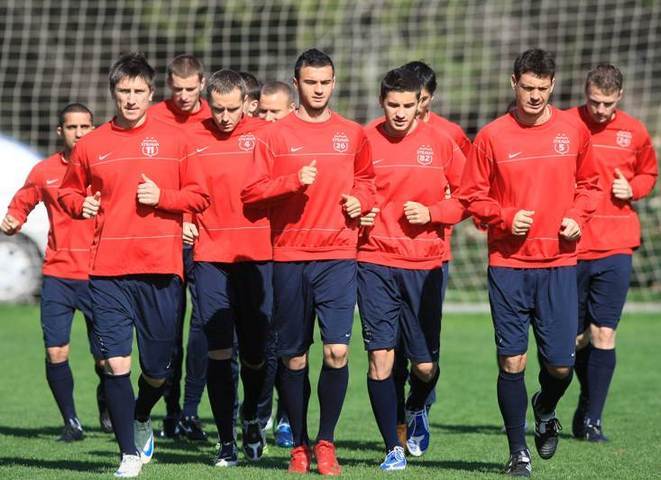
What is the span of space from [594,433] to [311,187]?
2980 mm

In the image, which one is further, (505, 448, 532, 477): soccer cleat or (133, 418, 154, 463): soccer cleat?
(133, 418, 154, 463): soccer cleat

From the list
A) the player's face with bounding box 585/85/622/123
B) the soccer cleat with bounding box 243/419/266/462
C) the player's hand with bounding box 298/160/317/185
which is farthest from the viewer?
the player's face with bounding box 585/85/622/123

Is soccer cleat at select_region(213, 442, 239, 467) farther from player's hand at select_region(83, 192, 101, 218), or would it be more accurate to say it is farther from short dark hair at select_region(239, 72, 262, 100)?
short dark hair at select_region(239, 72, 262, 100)

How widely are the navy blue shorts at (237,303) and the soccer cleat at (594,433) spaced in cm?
240

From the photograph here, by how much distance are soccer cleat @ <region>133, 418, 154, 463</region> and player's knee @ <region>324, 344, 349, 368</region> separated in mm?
1252

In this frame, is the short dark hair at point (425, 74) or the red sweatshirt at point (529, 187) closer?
the red sweatshirt at point (529, 187)

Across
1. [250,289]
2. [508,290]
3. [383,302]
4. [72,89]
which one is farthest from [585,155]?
[72,89]

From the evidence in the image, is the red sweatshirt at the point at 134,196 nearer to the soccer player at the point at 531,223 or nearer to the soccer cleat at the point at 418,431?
the soccer player at the point at 531,223

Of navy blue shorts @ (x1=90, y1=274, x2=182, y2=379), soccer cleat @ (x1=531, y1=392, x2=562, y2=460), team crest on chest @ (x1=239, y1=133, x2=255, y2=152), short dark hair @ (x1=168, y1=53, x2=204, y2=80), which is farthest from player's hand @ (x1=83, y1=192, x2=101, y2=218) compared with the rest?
soccer cleat @ (x1=531, y1=392, x2=562, y2=460)

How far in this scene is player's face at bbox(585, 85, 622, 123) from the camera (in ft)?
29.7

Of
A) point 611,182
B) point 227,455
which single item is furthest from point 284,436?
point 611,182

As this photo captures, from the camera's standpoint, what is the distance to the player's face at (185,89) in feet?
29.4

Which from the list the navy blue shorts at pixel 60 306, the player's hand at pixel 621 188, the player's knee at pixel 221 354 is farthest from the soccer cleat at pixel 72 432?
the player's hand at pixel 621 188

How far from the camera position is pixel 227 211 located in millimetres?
8148
